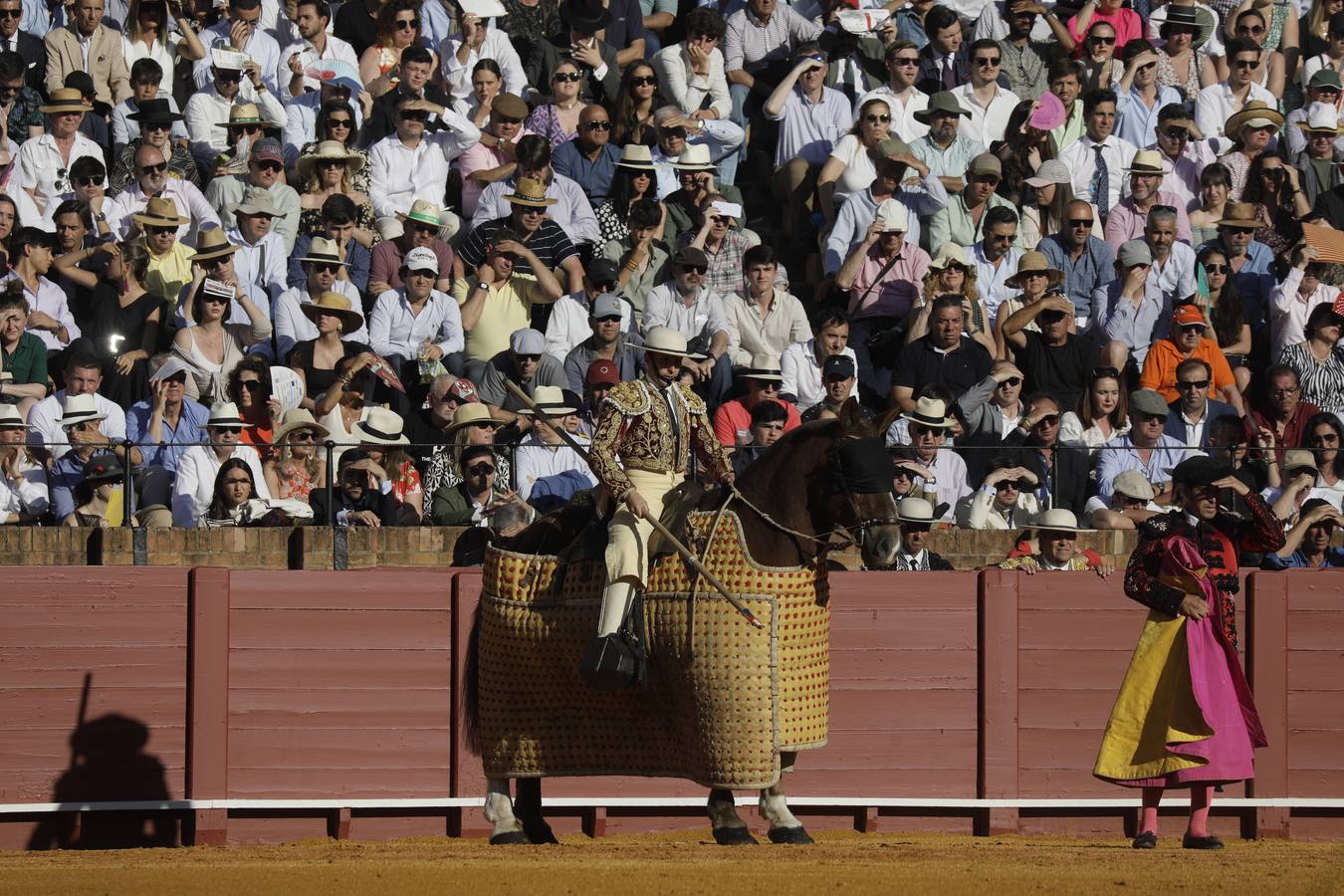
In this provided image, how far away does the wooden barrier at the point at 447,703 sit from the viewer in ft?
36.3

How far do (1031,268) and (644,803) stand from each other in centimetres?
416

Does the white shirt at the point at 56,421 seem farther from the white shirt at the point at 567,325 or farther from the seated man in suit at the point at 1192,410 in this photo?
the seated man in suit at the point at 1192,410

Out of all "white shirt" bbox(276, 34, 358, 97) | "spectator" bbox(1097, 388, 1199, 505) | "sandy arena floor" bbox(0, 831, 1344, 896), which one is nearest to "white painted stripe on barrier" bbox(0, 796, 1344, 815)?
"sandy arena floor" bbox(0, 831, 1344, 896)

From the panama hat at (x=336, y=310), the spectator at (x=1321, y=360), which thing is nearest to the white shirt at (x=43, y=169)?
the panama hat at (x=336, y=310)

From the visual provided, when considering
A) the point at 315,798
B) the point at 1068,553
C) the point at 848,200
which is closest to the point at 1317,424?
the point at 1068,553

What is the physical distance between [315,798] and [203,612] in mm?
1006

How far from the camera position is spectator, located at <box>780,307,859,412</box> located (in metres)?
12.9

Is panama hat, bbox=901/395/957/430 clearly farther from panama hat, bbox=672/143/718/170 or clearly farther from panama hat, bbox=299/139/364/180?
panama hat, bbox=299/139/364/180

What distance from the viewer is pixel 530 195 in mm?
13477

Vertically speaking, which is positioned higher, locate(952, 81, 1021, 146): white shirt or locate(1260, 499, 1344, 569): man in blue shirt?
locate(952, 81, 1021, 146): white shirt

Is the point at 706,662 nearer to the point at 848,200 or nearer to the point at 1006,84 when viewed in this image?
the point at 848,200

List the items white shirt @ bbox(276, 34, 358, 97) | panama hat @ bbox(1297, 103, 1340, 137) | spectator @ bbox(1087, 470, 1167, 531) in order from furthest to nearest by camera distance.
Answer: panama hat @ bbox(1297, 103, 1340, 137)
white shirt @ bbox(276, 34, 358, 97)
spectator @ bbox(1087, 470, 1167, 531)

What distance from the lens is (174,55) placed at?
48.5 feet

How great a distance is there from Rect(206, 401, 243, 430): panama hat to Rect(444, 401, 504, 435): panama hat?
1020 millimetres
